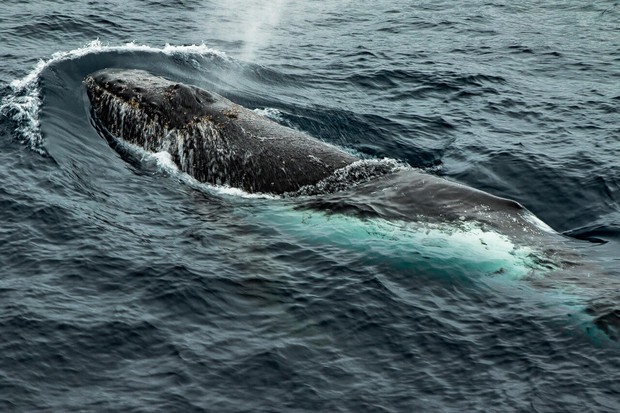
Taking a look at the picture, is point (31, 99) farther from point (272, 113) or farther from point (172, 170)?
point (272, 113)

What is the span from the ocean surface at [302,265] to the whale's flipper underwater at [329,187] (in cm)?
12

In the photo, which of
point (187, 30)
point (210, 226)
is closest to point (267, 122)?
point (210, 226)

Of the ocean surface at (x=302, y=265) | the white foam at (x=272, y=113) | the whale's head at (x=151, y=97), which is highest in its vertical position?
the whale's head at (x=151, y=97)

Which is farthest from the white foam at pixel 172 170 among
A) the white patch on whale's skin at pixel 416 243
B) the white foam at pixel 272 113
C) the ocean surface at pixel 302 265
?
the white foam at pixel 272 113

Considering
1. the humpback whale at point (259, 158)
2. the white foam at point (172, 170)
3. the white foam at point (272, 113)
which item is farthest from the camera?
the white foam at point (272, 113)

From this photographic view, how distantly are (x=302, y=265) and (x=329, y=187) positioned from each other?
132 inches

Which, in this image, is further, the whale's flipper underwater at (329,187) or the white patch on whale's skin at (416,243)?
the whale's flipper underwater at (329,187)

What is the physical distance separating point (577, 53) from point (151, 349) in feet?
85.5

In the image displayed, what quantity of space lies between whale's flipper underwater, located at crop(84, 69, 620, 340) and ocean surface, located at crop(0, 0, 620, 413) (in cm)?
12

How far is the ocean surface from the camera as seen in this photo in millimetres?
13102

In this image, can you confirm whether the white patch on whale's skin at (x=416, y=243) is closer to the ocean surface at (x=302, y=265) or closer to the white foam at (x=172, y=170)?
the ocean surface at (x=302, y=265)

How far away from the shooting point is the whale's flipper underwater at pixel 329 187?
17.1 m

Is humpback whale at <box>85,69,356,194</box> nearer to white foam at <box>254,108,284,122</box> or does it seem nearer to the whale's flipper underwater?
the whale's flipper underwater

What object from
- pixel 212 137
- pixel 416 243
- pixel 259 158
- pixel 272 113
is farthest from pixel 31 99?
pixel 416 243
